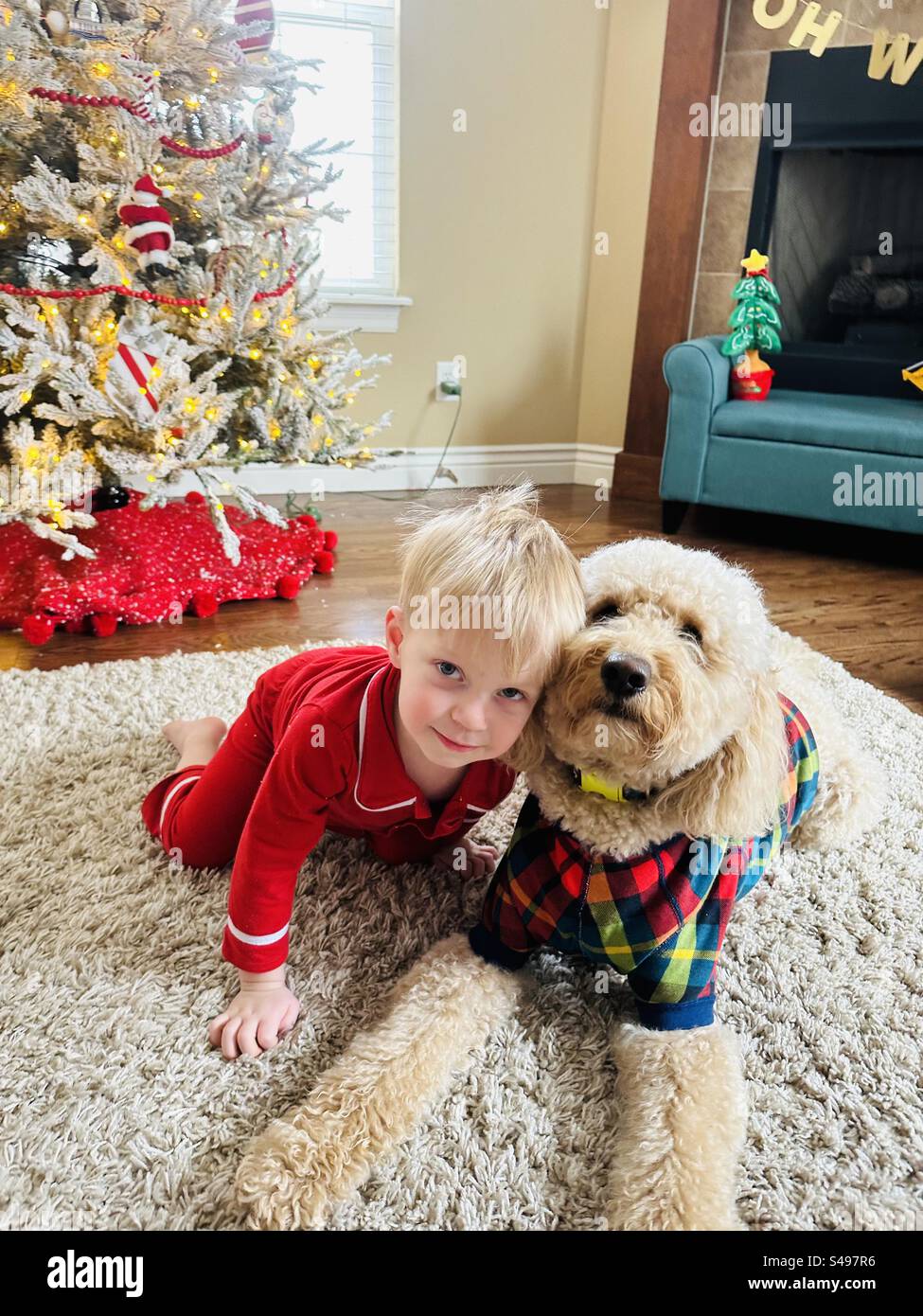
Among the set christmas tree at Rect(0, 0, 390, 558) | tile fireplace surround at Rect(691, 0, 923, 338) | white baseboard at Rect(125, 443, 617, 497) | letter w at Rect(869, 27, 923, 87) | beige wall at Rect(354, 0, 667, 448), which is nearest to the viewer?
christmas tree at Rect(0, 0, 390, 558)

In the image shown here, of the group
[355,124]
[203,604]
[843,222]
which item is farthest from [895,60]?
[203,604]

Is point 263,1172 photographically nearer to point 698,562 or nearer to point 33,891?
point 33,891

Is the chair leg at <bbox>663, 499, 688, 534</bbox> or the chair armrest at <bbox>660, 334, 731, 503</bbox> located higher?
the chair armrest at <bbox>660, 334, 731, 503</bbox>

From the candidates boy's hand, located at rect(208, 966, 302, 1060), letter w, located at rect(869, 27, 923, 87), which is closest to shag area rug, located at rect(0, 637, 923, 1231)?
boy's hand, located at rect(208, 966, 302, 1060)

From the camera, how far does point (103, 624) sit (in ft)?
6.99

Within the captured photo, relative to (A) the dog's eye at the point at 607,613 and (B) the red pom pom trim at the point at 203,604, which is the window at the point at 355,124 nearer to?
(B) the red pom pom trim at the point at 203,604

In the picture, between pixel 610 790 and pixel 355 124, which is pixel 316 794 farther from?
pixel 355 124

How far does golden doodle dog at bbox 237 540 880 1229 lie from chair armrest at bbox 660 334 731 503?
7.48 ft

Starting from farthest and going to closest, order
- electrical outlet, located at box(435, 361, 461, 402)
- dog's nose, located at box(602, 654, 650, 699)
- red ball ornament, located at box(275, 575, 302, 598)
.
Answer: electrical outlet, located at box(435, 361, 461, 402) < red ball ornament, located at box(275, 575, 302, 598) < dog's nose, located at box(602, 654, 650, 699)

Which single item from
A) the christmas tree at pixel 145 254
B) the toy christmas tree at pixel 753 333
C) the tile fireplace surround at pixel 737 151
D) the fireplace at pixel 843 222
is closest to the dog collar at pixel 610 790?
the christmas tree at pixel 145 254

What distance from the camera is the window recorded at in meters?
3.13

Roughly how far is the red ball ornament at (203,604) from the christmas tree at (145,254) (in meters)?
0.22

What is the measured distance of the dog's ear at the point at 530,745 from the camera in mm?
975

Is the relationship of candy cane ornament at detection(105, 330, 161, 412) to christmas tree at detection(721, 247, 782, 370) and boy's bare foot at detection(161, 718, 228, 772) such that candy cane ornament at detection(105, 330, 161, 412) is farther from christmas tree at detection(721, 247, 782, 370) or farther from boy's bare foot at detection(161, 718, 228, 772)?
christmas tree at detection(721, 247, 782, 370)
